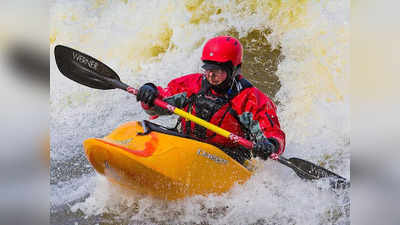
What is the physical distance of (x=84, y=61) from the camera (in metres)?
2.90

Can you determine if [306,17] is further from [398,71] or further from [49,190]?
[49,190]

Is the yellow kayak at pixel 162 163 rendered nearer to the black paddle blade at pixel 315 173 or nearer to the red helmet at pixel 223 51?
the black paddle blade at pixel 315 173

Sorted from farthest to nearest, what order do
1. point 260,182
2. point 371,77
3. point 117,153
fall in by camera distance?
point 260,182
point 371,77
point 117,153

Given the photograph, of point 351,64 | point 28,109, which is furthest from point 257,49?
point 28,109

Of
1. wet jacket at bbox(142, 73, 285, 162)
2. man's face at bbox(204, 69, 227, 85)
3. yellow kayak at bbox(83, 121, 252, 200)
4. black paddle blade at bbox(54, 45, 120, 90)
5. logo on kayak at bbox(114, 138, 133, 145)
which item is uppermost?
black paddle blade at bbox(54, 45, 120, 90)

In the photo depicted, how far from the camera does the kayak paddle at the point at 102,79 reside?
8.61 feet

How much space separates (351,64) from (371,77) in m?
0.15

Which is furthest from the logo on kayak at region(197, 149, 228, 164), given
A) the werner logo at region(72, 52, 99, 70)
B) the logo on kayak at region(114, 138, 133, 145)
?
the werner logo at region(72, 52, 99, 70)

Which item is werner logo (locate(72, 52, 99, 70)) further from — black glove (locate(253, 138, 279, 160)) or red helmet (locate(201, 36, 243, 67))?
black glove (locate(253, 138, 279, 160))

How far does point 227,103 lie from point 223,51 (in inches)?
11.7

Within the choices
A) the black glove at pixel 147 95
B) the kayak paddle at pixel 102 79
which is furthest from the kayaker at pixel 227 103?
the kayak paddle at pixel 102 79

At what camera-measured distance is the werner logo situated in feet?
9.46

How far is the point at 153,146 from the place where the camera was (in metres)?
2.43

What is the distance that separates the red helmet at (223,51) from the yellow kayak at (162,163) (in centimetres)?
46
